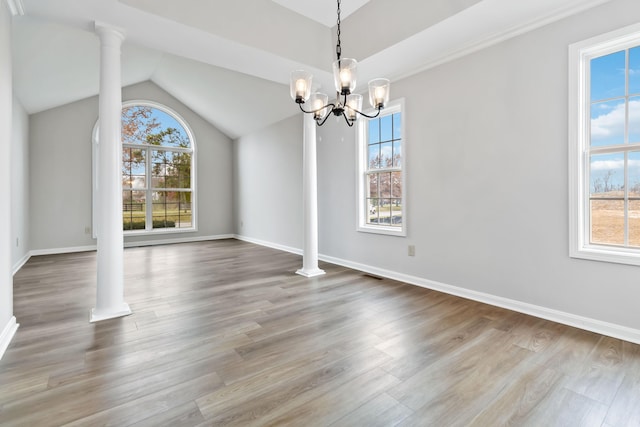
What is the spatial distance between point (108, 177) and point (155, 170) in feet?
16.0

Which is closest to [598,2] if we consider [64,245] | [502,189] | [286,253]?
[502,189]

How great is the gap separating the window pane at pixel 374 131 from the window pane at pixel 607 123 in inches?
90.9

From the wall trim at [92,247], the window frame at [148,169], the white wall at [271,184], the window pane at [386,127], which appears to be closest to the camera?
the window pane at [386,127]

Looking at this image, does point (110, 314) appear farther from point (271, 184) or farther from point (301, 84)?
point (271, 184)

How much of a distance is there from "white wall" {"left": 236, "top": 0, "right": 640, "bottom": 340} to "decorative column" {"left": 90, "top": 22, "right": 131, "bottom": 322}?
9.93 ft

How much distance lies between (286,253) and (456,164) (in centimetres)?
357

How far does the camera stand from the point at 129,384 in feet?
5.73

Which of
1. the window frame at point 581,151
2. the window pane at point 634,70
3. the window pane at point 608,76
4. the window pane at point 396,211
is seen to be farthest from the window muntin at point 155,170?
the window pane at point 634,70

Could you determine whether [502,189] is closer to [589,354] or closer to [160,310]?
[589,354]

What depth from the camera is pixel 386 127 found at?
4.20m

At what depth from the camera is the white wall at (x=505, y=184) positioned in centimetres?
247

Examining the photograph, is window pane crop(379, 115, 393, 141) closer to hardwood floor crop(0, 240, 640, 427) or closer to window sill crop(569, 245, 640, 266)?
hardwood floor crop(0, 240, 640, 427)

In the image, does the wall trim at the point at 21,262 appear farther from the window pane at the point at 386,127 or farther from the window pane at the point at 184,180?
the window pane at the point at 386,127

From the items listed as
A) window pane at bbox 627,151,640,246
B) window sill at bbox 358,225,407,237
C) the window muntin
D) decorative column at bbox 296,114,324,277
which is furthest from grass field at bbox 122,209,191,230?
window pane at bbox 627,151,640,246
